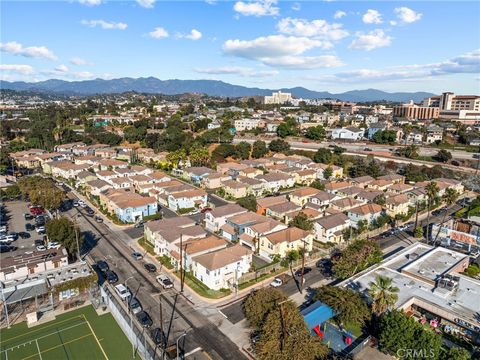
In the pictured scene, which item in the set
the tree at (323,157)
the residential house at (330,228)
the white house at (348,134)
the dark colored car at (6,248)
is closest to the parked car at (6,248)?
the dark colored car at (6,248)

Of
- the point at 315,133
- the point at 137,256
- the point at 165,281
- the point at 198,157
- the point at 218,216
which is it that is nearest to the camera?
the point at 165,281

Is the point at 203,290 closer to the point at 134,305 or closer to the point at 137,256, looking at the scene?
the point at 134,305

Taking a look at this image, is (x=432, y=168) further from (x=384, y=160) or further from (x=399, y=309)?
(x=399, y=309)

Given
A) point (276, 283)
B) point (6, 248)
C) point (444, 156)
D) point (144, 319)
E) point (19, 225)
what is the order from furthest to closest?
point (444, 156), point (19, 225), point (6, 248), point (276, 283), point (144, 319)

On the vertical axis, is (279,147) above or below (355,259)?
above

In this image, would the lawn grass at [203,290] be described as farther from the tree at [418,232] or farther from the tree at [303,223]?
the tree at [418,232]

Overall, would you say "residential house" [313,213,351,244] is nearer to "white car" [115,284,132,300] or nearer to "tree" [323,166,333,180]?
"white car" [115,284,132,300]

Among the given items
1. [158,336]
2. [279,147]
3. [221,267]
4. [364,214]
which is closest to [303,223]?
[364,214]

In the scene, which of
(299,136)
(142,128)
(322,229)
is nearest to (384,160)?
(299,136)
